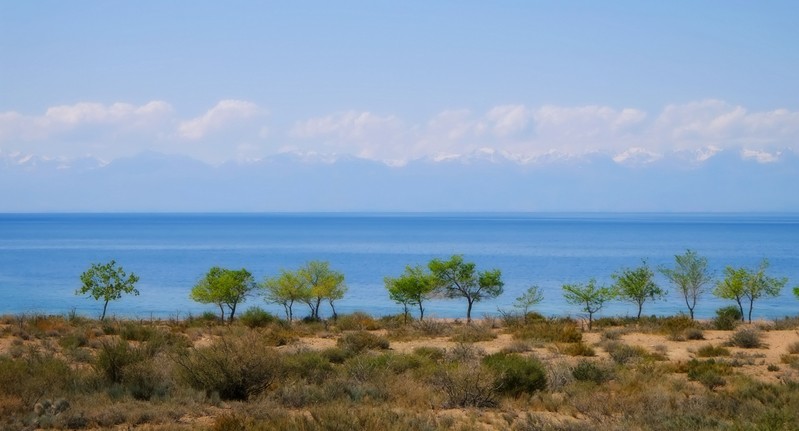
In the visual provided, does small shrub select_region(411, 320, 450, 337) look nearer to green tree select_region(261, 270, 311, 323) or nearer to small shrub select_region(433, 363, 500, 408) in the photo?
green tree select_region(261, 270, 311, 323)

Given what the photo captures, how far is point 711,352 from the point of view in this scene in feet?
83.2

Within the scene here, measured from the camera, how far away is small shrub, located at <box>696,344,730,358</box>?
2517 centimetres

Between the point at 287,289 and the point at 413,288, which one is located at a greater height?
the point at 413,288

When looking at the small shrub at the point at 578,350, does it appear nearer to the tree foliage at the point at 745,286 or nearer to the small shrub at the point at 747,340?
the small shrub at the point at 747,340

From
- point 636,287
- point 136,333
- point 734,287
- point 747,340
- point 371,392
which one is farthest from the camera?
point 734,287

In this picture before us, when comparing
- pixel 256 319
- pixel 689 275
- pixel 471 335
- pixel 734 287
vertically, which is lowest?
pixel 256 319

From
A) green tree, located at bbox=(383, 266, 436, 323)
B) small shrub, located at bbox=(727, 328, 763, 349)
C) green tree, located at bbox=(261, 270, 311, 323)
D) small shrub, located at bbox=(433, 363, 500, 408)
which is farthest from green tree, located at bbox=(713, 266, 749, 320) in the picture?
small shrub, located at bbox=(433, 363, 500, 408)

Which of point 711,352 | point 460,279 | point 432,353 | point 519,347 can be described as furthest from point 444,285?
point 432,353

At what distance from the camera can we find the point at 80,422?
44.5 feet

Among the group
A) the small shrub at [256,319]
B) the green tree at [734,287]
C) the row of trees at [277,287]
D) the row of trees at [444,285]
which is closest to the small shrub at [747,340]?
the row of trees at [444,285]

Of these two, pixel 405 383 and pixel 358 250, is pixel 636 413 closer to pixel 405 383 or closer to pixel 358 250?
pixel 405 383

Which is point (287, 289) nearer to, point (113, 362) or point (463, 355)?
point (463, 355)

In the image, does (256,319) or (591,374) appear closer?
(591,374)

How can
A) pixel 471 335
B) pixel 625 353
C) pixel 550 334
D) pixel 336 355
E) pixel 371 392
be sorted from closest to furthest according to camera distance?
1. pixel 371 392
2. pixel 336 355
3. pixel 625 353
4. pixel 550 334
5. pixel 471 335
